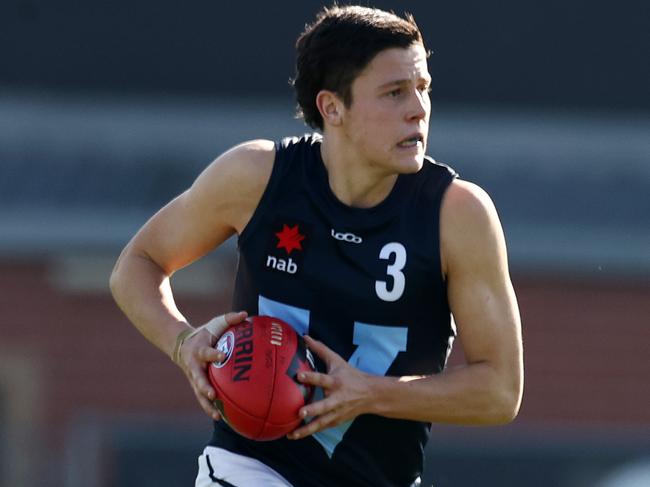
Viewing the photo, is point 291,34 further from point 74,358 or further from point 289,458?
point 289,458

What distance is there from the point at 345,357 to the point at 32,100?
9.79 meters

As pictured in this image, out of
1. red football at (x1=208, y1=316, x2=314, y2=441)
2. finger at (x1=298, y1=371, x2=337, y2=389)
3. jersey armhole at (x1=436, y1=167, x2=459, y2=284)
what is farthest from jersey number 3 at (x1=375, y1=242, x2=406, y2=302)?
finger at (x1=298, y1=371, x2=337, y2=389)

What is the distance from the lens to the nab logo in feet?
18.2

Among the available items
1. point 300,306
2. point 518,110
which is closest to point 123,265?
point 300,306

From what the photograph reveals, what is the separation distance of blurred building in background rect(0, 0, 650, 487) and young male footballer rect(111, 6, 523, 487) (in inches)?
282

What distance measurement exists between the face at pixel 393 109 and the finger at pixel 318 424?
0.85m

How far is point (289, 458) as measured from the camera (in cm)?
552

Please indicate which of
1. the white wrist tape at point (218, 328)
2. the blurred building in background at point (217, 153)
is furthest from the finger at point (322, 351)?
the blurred building in background at point (217, 153)

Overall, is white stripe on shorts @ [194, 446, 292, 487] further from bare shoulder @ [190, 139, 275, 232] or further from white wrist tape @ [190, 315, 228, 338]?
bare shoulder @ [190, 139, 275, 232]

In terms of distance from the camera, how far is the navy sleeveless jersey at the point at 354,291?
5.46 m

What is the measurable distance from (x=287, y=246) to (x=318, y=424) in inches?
28.1

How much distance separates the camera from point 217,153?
14523mm

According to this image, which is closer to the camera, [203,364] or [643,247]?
[203,364]

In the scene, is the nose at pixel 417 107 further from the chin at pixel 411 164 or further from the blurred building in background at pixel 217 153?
the blurred building in background at pixel 217 153
